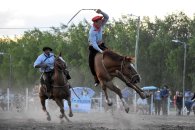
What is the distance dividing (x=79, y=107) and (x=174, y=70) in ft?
115

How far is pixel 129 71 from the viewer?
17.3 metres

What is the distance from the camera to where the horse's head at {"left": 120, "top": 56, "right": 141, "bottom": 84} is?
1723 centimetres

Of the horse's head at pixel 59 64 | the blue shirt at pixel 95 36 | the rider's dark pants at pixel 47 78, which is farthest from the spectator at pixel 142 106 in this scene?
the blue shirt at pixel 95 36

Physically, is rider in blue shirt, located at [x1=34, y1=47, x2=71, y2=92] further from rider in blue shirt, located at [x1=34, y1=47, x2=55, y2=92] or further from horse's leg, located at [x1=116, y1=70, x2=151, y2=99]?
horse's leg, located at [x1=116, y1=70, x2=151, y2=99]

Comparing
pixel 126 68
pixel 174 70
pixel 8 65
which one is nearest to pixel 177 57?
pixel 174 70

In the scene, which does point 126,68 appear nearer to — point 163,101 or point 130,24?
point 163,101

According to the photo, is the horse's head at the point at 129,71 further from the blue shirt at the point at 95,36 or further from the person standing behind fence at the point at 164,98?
the person standing behind fence at the point at 164,98

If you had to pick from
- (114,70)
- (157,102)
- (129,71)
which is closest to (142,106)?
(157,102)

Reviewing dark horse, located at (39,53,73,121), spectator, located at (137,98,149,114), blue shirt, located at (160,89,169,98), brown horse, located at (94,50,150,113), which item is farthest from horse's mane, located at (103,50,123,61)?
spectator, located at (137,98,149,114)

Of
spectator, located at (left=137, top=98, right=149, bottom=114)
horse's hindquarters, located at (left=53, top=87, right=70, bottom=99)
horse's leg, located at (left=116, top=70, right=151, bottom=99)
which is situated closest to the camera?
horse's leg, located at (left=116, top=70, right=151, bottom=99)

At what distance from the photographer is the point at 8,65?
100188 mm

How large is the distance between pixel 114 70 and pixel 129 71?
1.64 feet

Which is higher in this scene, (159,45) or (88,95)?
(159,45)

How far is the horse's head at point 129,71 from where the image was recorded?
17.2 m
